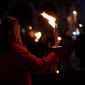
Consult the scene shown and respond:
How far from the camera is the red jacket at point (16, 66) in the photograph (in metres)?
2.64

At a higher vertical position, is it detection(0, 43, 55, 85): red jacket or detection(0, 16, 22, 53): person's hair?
detection(0, 16, 22, 53): person's hair

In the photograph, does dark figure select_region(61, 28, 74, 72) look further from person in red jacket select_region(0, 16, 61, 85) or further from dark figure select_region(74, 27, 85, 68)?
person in red jacket select_region(0, 16, 61, 85)

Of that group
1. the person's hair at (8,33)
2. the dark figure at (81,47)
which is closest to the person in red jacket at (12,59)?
the person's hair at (8,33)

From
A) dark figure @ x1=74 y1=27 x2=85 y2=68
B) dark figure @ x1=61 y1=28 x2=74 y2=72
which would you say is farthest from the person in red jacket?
dark figure @ x1=74 y1=27 x2=85 y2=68

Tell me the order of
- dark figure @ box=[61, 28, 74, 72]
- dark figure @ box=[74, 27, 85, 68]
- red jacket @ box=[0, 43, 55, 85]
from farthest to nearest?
1. dark figure @ box=[74, 27, 85, 68]
2. dark figure @ box=[61, 28, 74, 72]
3. red jacket @ box=[0, 43, 55, 85]

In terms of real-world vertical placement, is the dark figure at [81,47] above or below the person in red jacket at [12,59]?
below

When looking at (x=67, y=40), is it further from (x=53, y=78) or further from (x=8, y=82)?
(x=8, y=82)

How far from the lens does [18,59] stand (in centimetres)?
264

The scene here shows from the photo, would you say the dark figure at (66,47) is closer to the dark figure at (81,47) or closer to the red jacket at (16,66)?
the dark figure at (81,47)

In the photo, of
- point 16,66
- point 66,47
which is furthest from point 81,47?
point 16,66

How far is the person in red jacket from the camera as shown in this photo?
2.65 m

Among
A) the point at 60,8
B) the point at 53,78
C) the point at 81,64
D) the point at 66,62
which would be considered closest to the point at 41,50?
the point at 66,62

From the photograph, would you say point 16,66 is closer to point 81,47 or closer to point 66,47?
point 66,47

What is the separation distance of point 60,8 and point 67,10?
0.73m
